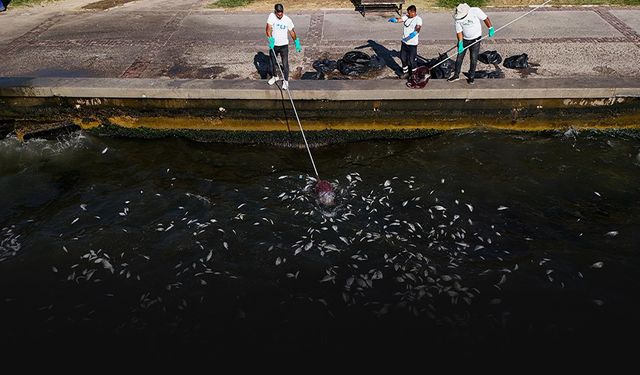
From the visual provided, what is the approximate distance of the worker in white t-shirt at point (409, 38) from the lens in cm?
1167

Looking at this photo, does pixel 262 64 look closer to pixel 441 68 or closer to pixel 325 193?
pixel 441 68

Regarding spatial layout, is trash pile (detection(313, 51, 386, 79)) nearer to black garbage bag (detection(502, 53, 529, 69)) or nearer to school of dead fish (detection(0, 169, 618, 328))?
black garbage bag (detection(502, 53, 529, 69))

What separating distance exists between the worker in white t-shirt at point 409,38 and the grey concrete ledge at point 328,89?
3.04 ft

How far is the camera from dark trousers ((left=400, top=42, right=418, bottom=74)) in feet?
40.0

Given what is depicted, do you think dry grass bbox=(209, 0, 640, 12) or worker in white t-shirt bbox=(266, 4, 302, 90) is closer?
worker in white t-shirt bbox=(266, 4, 302, 90)

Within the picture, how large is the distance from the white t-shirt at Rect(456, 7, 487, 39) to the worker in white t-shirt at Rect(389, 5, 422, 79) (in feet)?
3.29

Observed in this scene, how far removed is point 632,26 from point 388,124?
9.90 metres

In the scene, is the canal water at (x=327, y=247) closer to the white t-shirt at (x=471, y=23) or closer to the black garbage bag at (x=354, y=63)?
the black garbage bag at (x=354, y=63)

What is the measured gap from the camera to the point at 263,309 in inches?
322

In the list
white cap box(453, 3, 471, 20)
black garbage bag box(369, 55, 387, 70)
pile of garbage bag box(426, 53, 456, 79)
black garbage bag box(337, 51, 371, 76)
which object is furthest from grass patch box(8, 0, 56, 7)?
white cap box(453, 3, 471, 20)

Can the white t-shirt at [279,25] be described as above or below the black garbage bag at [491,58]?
above

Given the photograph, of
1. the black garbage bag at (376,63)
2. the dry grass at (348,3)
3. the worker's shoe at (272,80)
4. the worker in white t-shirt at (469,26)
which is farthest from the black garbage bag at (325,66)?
the dry grass at (348,3)

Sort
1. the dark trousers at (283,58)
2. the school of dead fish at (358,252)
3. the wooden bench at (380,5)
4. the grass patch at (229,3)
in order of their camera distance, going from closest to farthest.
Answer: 1. the school of dead fish at (358,252)
2. the dark trousers at (283,58)
3. the wooden bench at (380,5)
4. the grass patch at (229,3)

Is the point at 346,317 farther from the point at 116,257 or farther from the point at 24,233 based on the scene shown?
the point at 24,233
